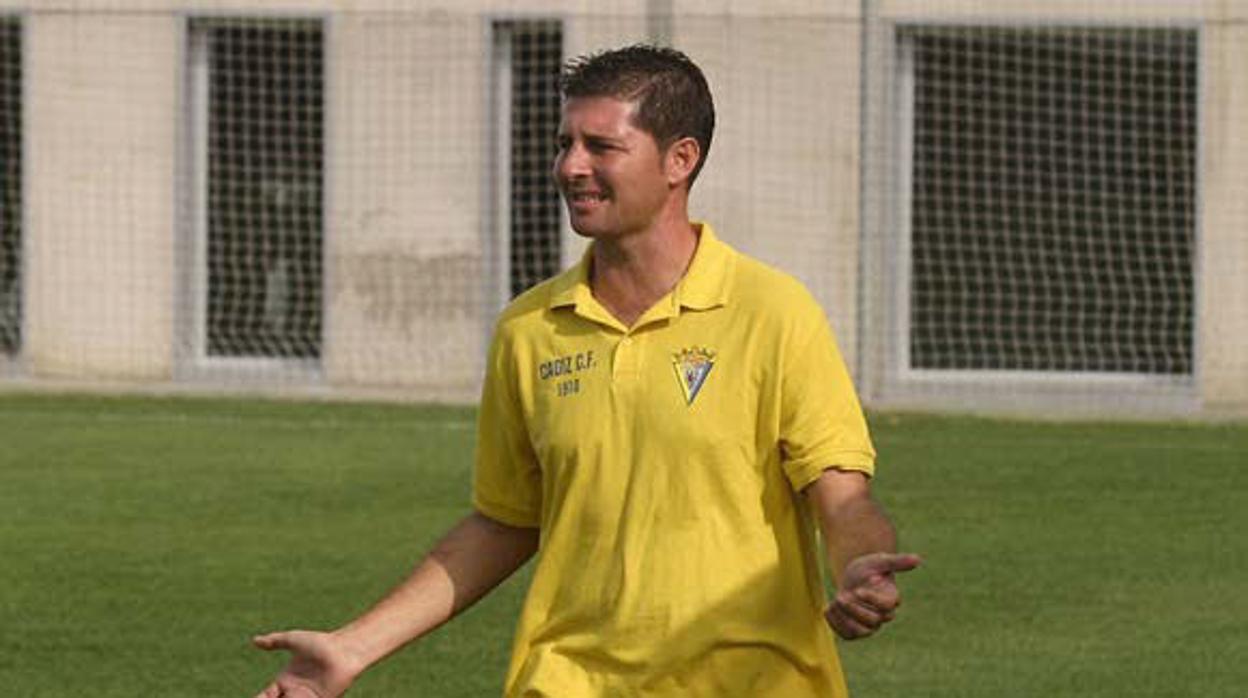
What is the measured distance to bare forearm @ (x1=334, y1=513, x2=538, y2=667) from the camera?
5.75 metres

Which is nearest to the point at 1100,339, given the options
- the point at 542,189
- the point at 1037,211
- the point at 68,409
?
the point at 1037,211

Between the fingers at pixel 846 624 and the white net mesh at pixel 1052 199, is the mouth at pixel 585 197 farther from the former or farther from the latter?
the white net mesh at pixel 1052 199

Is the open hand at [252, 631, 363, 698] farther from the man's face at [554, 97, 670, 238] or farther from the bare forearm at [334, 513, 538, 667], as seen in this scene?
the man's face at [554, 97, 670, 238]

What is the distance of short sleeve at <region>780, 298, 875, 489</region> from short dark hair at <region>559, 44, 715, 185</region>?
0.37 meters

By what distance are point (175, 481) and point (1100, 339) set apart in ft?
28.9

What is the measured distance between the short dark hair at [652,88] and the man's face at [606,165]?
0.02 metres

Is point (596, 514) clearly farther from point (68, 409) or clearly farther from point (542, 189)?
point (542, 189)

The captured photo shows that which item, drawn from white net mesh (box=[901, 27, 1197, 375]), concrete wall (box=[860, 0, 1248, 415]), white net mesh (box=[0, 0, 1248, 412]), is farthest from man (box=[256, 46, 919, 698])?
white net mesh (box=[901, 27, 1197, 375])

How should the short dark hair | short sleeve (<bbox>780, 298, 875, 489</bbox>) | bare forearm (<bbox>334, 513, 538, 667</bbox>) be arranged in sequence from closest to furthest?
short sleeve (<bbox>780, 298, 875, 489</bbox>), the short dark hair, bare forearm (<bbox>334, 513, 538, 667</bbox>)

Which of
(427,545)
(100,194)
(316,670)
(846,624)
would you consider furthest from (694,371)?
(100,194)

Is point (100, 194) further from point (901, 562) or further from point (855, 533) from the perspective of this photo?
point (901, 562)

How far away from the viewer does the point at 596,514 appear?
565cm

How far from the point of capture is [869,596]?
5047mm

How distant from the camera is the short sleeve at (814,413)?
5512 mm
